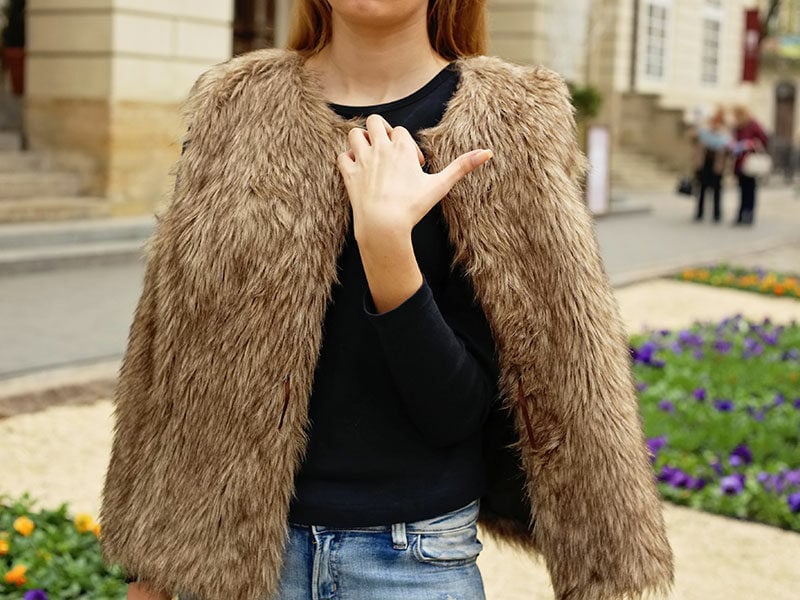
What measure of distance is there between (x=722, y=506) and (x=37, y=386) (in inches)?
144

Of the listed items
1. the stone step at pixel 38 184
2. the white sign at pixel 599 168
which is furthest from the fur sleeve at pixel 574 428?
the white sign at pixel 599 168

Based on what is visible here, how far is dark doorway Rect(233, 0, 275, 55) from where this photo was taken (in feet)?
67.2

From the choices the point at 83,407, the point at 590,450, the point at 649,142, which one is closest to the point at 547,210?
the point at 590,450

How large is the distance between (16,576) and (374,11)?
2.62 metres

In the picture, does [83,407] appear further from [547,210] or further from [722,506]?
[547,210]

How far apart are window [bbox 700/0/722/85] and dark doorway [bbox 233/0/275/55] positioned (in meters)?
19.0

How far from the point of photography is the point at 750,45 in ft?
123

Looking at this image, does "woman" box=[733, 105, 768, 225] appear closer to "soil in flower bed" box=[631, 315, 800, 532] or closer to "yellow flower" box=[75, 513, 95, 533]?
"soil in flower bed" box=[631, 315, 800, 532]

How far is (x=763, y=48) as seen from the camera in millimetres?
46531

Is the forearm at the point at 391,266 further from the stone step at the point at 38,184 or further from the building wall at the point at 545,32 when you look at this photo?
the building wall at the point at 545,32

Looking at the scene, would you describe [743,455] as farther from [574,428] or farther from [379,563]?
[379,563]

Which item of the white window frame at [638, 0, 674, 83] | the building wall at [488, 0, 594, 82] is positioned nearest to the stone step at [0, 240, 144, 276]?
the building wall at [488, 0, 594, 82]

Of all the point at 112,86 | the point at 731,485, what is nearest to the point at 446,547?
the point at 731,485

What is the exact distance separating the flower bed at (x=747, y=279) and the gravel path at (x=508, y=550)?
280 inches
